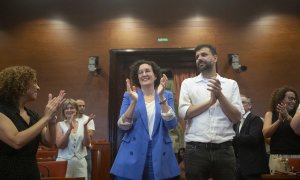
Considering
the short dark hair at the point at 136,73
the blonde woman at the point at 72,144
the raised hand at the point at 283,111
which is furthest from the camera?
the blonde woman at the point at 72,144

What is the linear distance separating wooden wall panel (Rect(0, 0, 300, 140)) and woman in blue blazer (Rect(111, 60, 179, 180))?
11.6 feet

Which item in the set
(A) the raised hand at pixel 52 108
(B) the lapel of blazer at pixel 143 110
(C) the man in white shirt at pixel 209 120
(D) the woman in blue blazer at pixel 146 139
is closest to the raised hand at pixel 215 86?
(C) the man in white shirt at pixel 209 120

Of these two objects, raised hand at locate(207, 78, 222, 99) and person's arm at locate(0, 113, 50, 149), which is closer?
person's arm at locate(0, 113, 50, 149)

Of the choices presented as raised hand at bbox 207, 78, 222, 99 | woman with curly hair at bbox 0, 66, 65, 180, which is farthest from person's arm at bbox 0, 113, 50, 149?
raised hand at bbox 207, 78, 222, 99

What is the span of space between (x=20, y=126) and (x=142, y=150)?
741 mm

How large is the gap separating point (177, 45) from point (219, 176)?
3.87 m

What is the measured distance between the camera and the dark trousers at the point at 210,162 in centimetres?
217

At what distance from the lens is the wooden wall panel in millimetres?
5742

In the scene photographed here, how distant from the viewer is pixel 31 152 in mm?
2016

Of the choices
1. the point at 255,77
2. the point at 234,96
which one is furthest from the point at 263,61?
the point at 234,96

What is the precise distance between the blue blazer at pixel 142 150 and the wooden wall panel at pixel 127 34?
11.7 ft

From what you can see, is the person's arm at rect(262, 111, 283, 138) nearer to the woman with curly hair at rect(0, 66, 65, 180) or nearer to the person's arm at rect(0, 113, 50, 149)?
the woman with curly hair at rect(0, 66, 65, 180)

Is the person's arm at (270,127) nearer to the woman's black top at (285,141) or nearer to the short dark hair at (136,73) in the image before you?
the woman's black top at (285,141)

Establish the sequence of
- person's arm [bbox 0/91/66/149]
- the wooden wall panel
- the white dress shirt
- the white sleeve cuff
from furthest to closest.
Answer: the wooden wall panel < the white dress shirt < the white sleeve cuff < person's arm [bbox 0/91/66/149]
